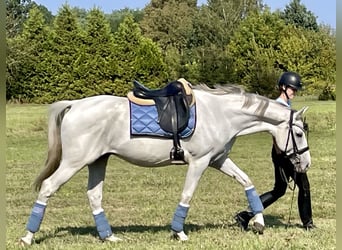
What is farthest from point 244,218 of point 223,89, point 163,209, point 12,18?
point 12,18

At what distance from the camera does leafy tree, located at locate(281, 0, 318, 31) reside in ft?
121

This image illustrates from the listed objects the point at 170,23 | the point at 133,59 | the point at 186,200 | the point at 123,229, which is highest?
the point at 170,23

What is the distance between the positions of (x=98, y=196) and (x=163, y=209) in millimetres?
1946

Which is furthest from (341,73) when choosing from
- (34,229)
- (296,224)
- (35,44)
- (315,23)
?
(315,23)

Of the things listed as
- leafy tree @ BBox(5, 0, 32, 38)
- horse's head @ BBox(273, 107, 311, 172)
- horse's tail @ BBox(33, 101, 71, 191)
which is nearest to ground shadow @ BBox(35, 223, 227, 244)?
horse's tail @ BBox(33, 101, 71, 191)

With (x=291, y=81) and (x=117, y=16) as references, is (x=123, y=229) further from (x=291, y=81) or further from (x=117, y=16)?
(x=117, y=16)

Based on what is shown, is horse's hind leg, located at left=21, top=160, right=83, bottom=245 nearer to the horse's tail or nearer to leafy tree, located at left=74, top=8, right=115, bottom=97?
the horse's tail

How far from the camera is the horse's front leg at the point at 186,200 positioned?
552 cm

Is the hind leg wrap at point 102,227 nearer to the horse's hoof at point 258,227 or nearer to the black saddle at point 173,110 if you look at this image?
the black saddle at point 173,110

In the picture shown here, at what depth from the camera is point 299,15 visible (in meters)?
38.8

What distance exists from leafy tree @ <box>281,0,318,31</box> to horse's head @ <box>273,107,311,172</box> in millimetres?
31885

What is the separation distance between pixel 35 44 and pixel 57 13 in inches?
81.1

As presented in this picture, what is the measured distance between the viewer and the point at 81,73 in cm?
2519

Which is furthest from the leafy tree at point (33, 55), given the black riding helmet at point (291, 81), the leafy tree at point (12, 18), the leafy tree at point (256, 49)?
the black riding helmet at point (291, 81)
